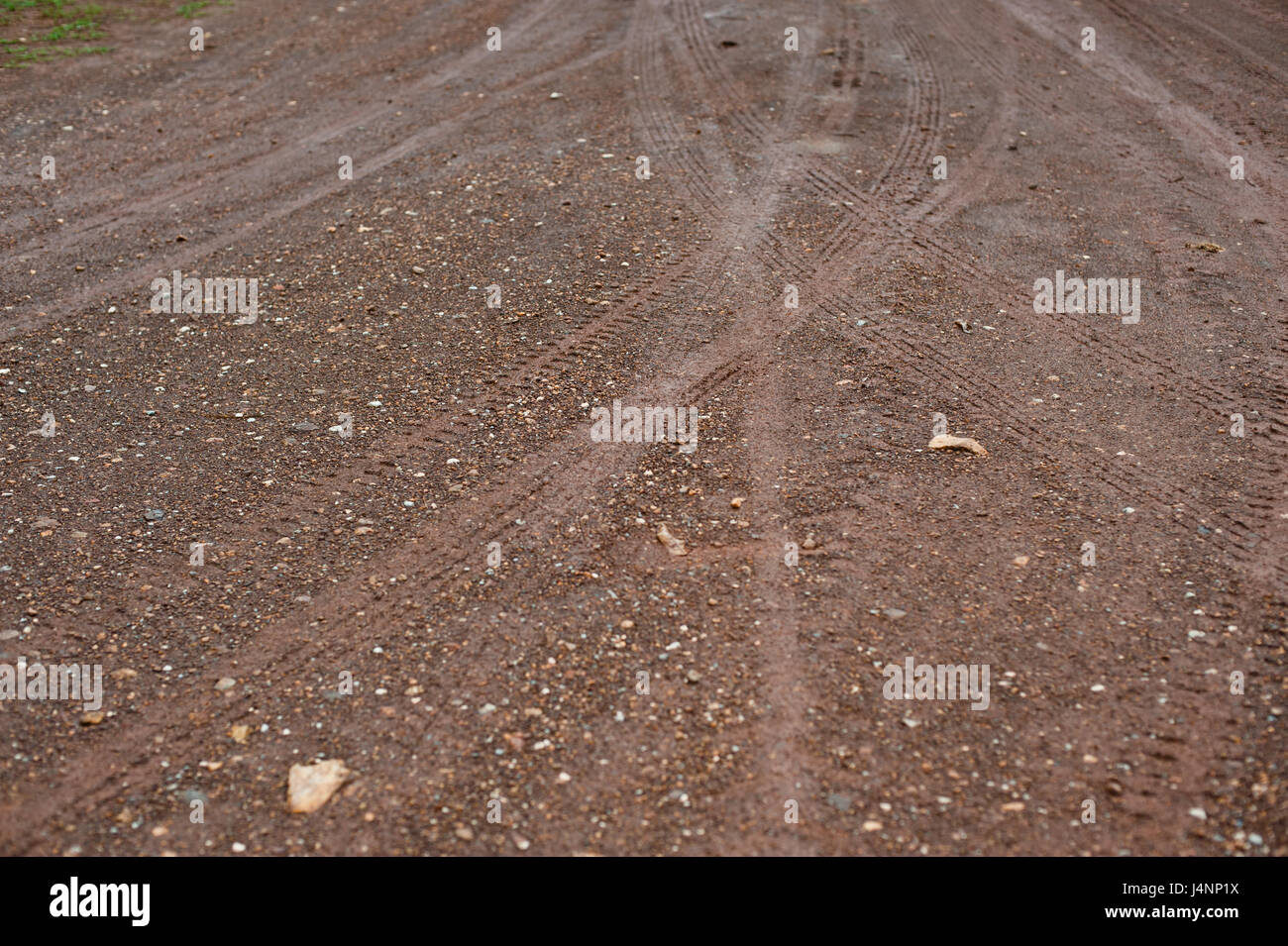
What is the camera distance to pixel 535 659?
4668 millimetres

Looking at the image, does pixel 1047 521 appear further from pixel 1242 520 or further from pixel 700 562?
pixel 700 562

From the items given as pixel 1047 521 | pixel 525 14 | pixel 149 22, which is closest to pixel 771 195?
pixel 1047 521

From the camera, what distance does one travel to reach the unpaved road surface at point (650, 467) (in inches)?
163

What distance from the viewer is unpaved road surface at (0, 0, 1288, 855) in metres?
4.13

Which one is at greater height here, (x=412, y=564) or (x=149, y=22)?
(x=149, y=22)

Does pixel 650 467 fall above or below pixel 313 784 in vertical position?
above

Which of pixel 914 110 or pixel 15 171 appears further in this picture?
pixel 914 110

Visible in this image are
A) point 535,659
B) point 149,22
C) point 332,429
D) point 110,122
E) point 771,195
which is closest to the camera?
point 535,659

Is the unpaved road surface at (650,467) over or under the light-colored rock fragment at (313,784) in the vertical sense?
over

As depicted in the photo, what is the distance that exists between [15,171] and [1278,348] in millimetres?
10286

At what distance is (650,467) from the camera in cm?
592

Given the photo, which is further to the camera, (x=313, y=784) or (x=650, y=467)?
(x=650, y=467)

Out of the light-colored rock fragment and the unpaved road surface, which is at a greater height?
the unpaved road surface
